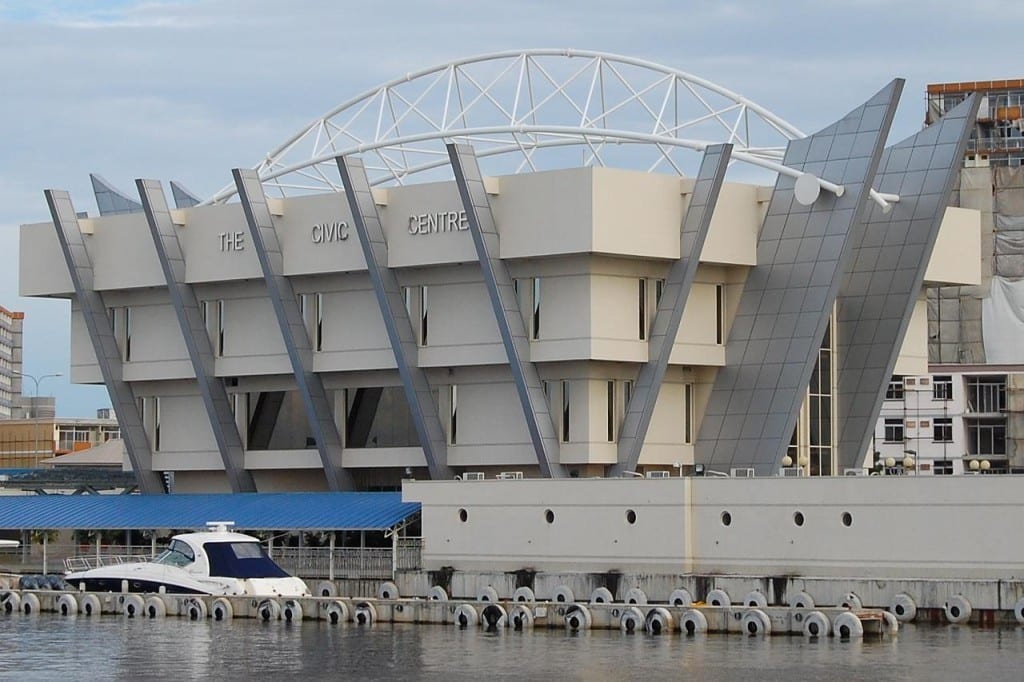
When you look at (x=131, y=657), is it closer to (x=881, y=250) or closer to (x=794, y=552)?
(x=794, y=552)

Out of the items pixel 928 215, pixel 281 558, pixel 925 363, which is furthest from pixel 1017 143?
pixel 281 558

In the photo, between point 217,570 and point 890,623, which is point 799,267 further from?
point 217,570

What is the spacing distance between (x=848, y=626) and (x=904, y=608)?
4.35 m

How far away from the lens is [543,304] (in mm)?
75375

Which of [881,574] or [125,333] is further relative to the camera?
[125,333]

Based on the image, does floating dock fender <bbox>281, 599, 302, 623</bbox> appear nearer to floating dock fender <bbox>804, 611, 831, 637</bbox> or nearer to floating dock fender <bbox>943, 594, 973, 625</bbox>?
floating dock fender <bbox>804, 611, 831, 637</bbox>

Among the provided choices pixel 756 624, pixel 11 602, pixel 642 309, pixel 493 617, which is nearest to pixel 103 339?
pixel 11 602

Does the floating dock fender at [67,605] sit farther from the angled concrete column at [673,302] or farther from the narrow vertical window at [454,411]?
the angled concrete column at [673,302]

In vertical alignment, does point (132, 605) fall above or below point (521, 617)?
above

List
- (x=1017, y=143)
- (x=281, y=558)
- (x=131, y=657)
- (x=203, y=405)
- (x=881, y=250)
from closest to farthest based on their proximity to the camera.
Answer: (x=131, y=657) → (x=281, y=558) → (x=881, y=250) → (x=203, y=405) → (x=1017, y=143)

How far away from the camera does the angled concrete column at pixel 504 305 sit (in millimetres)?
74062

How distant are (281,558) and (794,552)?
21204 mm

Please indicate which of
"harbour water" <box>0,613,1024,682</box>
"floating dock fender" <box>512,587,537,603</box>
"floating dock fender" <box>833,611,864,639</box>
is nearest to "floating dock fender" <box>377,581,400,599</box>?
"floating dock fender" <box>512,587,537,603</box>

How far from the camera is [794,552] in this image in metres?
63.2
